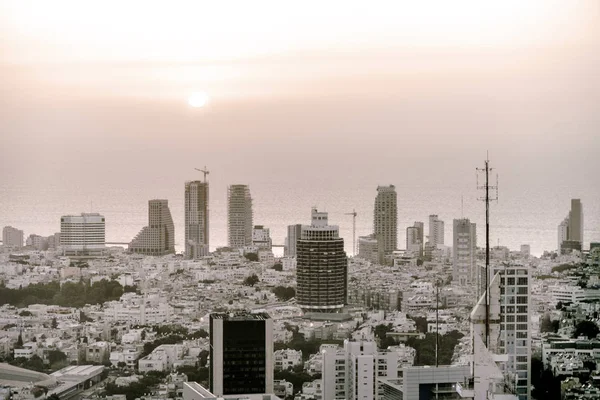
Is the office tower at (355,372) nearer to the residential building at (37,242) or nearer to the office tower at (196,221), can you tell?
the residential building at (37,242)

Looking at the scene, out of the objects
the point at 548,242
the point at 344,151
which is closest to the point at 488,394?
the point at 548,242

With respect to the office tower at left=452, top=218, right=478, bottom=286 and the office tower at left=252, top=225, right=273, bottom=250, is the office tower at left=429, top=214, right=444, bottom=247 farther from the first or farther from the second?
the office tower at left=252, top=225, right=273, bottom=250

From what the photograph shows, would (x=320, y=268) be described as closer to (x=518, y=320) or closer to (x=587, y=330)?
(x=587, y=330)

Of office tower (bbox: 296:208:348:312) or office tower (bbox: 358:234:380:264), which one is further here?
office tower (bbox: 358:234:380:264)

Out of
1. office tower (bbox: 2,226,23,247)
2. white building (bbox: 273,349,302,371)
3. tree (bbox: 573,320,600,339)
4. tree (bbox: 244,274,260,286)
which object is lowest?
white building (bbox: 273,349,302,371)

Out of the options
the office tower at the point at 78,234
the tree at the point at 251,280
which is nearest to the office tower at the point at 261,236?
the tree at the point at 251,280

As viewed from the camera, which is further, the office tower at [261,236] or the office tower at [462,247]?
the office tower at [261,236]

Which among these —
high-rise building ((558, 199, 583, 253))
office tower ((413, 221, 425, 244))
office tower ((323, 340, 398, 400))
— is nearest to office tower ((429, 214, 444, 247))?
office tower ((413, 221, 425, 244))
